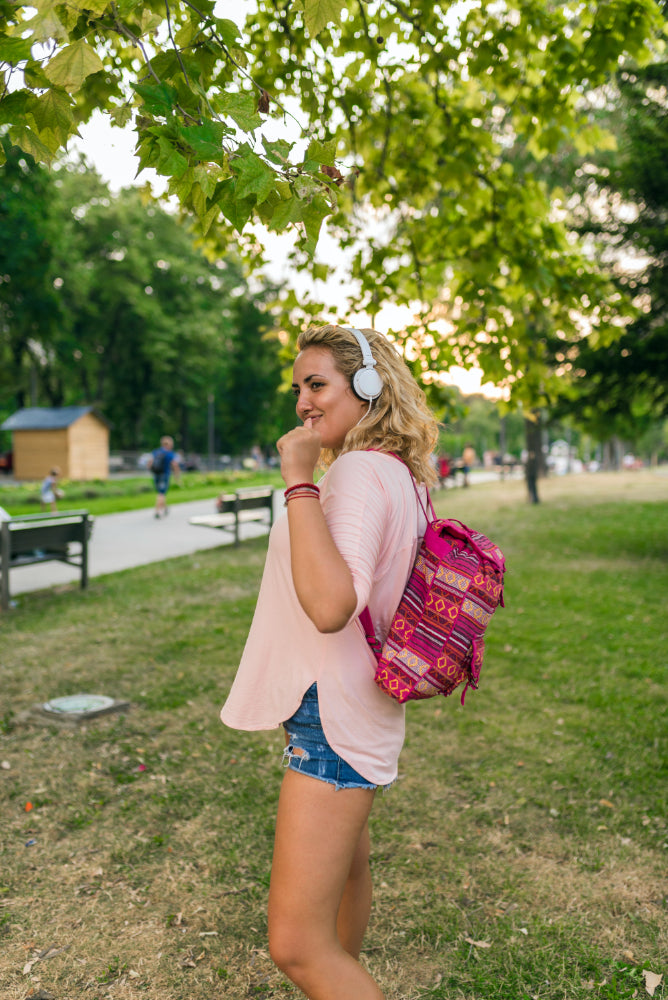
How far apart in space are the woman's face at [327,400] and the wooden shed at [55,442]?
29.6m

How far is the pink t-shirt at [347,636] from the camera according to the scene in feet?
5.58

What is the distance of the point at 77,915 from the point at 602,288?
5085mm

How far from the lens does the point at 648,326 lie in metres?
10.6

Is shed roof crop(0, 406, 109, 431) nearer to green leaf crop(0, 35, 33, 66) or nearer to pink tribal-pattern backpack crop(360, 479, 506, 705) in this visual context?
green leaf crop(0, 35, 33, 66)

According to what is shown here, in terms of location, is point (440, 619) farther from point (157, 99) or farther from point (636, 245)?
point (636, 245)

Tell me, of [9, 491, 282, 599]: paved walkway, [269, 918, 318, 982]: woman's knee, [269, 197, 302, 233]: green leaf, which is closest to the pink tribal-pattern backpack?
[269, 918, 318, 982]: woman's knee

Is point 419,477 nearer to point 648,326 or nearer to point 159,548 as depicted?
point 648,326

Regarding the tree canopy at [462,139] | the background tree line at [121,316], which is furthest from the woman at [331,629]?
the background tree line at [121,316]

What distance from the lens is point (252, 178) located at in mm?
2002

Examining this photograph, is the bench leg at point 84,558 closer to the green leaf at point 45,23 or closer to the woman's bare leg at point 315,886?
the green leaf at point 45,23

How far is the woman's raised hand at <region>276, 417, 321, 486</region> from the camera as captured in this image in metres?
Result: 1.75

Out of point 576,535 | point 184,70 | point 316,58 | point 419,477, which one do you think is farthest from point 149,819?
point 576,535

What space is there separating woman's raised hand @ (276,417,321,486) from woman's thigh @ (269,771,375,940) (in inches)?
27.2

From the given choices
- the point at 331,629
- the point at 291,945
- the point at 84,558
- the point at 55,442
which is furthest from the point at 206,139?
the point at 55,442
